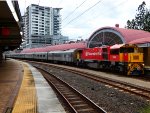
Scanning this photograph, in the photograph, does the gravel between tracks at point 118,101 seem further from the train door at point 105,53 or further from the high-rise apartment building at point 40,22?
the high-rise apartment building at point 40,22

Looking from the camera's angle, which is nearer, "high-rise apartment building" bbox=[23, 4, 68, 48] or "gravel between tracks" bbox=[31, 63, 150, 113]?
"gravel between tracks" bbox=[31, 63, 150, 113]

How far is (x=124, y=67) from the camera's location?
30.0 meters

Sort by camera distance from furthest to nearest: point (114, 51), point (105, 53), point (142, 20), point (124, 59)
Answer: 1. point (142, 20)
2. point (105, 53)
3. point (114, 51)
4. point (124, 59)

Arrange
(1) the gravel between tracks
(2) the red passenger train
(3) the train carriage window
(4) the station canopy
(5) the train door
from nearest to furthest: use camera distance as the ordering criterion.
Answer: (1) the gravel between tracks < (2) the red passenger train < (3) the train carriage window < (5) the train door < (4) the station canopy

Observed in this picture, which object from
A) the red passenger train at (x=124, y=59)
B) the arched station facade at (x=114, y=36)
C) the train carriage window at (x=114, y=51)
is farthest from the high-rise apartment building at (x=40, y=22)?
the train carriage window at (x=114, y=51)

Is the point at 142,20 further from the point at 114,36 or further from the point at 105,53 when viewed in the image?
the point at 105,53

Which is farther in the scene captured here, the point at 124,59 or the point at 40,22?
the point at 40,22

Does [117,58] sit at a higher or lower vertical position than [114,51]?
lower

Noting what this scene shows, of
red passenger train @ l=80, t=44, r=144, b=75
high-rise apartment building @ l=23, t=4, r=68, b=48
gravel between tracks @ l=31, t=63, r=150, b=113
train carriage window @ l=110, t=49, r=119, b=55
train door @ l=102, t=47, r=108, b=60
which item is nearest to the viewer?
gravel between tracks @ l=31, t=63, r=150, b=113

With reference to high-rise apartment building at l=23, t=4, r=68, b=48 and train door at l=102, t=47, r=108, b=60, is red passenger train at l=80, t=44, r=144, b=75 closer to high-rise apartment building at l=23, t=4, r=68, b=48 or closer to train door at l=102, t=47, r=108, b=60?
train door at l=102, t=47, r=108, b=60

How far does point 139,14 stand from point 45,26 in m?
31.0

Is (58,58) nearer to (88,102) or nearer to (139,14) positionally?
(139,14)

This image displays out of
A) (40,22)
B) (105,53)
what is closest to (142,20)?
(40,22)

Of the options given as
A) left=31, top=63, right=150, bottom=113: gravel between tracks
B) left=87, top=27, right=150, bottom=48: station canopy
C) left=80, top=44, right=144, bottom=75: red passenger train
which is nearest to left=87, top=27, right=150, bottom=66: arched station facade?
left=87, top=27, right=150, bottom=48: station canopy
